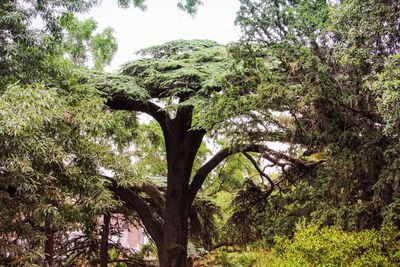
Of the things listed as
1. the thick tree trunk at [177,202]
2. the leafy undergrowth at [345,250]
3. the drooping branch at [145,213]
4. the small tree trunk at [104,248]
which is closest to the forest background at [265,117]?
the leafy undergrowth at [345,250]

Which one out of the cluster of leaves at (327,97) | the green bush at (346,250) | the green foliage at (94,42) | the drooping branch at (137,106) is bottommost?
the green bush at (346,250)

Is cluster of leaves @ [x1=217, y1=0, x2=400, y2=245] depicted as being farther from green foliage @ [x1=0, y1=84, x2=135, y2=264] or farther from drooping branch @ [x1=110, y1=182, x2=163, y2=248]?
drooping branch @ [x1=110, y1=182, x2=163, y2=248]

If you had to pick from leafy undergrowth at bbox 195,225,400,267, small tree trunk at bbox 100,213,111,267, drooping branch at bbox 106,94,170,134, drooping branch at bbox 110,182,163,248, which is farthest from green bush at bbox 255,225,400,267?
small tree trunk at bbox 100,213,111,267

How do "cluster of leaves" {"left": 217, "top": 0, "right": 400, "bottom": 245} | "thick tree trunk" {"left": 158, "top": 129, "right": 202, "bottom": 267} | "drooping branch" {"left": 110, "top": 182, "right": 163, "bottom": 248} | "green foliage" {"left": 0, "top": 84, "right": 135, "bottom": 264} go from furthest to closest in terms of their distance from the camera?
"drooping branch" {"left": 110, "top": 182, "right": 163, "bottom": 248} < "thick tree trunk" {"left": 158, "top": 129, "right": 202, "bottom": 267} < "cluster of leaves" {"left": 217, "top": 0, "right": 400, "bottom": 245} < "green foliage" {"left": 0, "top": 84, "right": 135, "bottom": 264}

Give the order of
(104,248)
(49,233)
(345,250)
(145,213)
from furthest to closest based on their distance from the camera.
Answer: (104,248) < (145,213) < (49,233) < (345,250)

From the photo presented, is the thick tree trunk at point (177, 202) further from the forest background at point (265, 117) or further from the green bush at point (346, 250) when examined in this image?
the green bush at point (346, 250)

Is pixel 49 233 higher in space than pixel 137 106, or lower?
lower

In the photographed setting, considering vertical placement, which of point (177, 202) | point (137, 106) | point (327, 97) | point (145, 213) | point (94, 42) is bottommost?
point (145, 213)

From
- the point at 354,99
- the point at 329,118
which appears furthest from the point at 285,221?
the point at 354,99

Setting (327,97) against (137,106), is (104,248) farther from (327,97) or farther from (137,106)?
(327,97)

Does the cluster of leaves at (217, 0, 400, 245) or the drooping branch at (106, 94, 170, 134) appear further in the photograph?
the drooping branch at (106, 94, 170, 134)

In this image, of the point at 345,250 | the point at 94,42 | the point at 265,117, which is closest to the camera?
the point at 345,250

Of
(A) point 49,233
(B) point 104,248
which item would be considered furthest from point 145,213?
(A) point 49,233

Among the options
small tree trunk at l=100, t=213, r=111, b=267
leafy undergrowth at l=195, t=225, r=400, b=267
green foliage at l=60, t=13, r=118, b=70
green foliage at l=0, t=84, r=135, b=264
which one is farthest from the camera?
green foliage at l=60, t=13, r=118, b=70
